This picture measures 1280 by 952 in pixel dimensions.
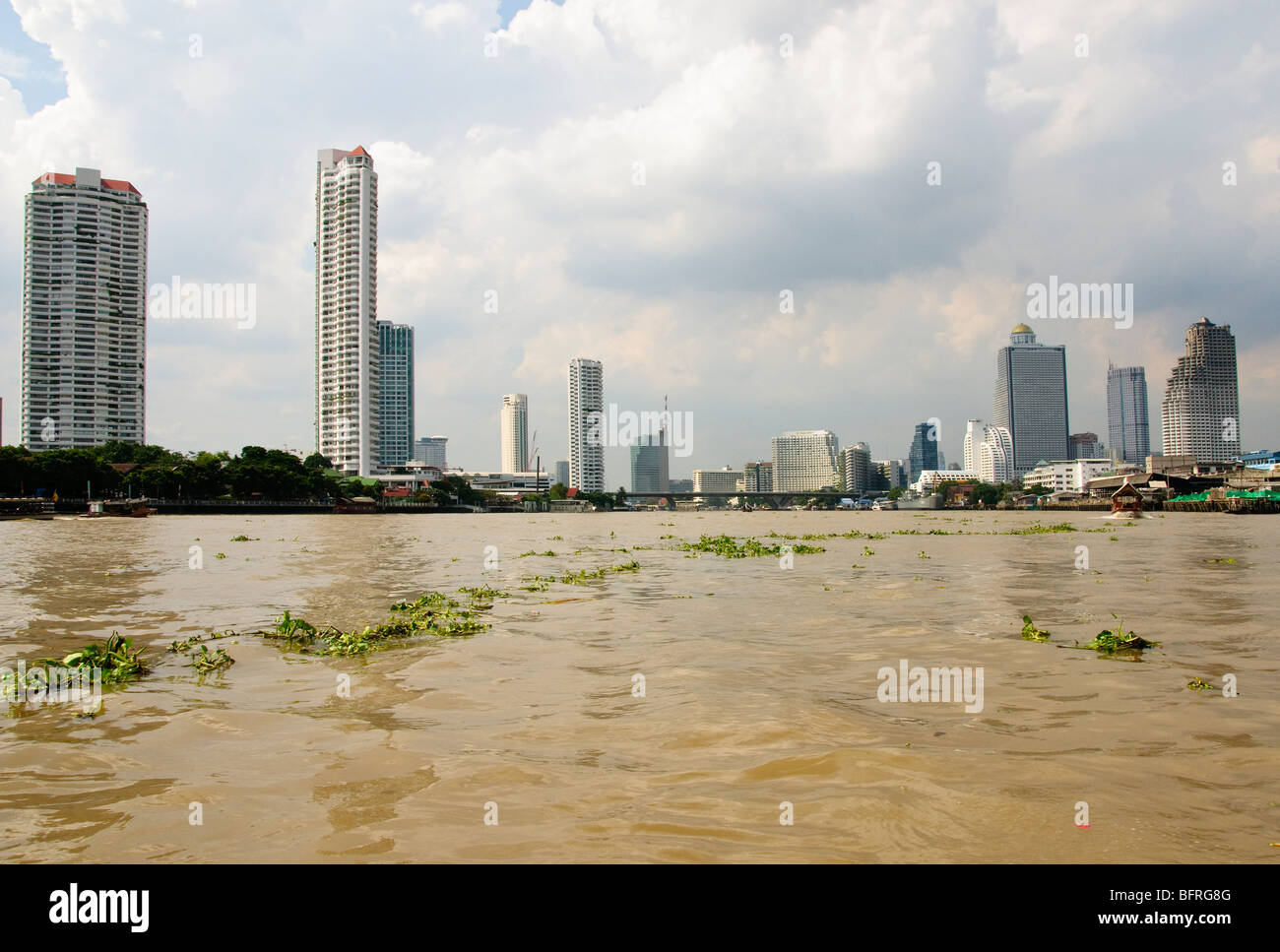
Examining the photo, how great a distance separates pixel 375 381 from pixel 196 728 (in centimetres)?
16999

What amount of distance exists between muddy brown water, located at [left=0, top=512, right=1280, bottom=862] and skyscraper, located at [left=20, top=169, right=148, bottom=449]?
15977cm

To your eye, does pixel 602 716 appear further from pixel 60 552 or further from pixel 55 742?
pixel 60 552

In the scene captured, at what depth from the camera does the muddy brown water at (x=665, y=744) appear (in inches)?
164

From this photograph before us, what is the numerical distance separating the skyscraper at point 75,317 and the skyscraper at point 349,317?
37.1 m

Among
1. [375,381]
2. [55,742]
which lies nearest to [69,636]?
[55,742]

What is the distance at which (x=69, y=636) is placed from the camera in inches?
421

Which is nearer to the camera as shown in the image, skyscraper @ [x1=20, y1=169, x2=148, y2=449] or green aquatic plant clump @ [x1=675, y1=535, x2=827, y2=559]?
green aquatic plant clump @ [x1=675, y1=535, x2=827, y2=559]

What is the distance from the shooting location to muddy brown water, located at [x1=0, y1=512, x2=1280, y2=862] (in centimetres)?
416

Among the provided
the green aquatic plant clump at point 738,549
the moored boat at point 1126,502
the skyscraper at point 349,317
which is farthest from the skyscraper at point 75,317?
the moored boat at point 1126,502

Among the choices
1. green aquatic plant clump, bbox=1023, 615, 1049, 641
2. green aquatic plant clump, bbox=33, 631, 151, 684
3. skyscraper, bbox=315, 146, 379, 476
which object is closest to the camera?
green aquatic plant clump, bbox=33, 631, 151, 684

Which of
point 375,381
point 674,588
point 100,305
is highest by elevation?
point 100,305

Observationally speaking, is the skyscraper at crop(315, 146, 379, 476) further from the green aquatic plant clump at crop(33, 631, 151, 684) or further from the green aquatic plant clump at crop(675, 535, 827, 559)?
the green aquatic plant clump at crop(33, 631, 151, 684)

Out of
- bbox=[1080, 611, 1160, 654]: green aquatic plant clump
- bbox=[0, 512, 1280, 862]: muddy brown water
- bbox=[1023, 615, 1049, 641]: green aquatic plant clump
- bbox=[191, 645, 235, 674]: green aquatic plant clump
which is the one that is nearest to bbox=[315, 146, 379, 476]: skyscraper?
bbox=[0, 512, 1280, 862]: muddy brown water
